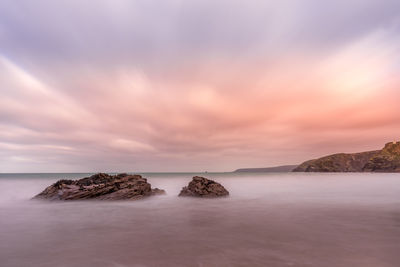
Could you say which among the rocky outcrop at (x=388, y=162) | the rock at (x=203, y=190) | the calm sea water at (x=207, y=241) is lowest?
the calm sea water at (x=207, y=241)

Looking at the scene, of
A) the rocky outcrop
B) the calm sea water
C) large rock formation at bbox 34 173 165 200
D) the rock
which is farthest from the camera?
the rocky outcrop

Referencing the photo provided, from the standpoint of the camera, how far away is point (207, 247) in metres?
8.53

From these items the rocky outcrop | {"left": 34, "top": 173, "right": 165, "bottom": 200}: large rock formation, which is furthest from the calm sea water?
the rocky outcrop

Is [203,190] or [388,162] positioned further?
[388,162]

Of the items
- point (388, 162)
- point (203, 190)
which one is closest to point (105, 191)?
point (203, 190)

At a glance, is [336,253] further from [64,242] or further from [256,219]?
[64,242]

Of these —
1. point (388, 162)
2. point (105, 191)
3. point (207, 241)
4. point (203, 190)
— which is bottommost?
point (207, 241)

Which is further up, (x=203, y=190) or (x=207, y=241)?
(x=203, y=190)

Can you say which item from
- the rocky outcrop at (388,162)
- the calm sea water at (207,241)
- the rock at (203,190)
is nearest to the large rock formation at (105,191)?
the rock at (203,190)

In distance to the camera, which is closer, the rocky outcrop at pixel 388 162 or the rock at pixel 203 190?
the rock at pixel 203 190

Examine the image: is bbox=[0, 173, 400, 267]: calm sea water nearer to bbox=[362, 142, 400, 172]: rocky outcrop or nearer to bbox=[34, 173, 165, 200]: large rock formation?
bbox=[34, 173, 165, 200]: large rock formation

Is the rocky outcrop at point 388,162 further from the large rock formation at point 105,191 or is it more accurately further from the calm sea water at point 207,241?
the calm sea water at point 207,241

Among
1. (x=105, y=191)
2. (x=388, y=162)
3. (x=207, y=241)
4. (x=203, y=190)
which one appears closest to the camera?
(x=207, y=241)

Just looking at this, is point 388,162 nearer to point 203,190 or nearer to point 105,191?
point 203,190
